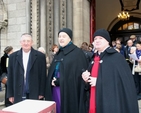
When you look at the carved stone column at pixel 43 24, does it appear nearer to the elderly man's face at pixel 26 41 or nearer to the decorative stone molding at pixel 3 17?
the decorative stone molding at pixel 3 17

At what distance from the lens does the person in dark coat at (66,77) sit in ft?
11.3

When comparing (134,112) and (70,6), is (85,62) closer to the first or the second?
(134,112)

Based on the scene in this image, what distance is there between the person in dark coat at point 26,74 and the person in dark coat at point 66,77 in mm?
159

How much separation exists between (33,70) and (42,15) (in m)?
4.61

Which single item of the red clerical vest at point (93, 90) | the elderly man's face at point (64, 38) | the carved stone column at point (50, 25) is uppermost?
the carved stone column at point (50, 25)

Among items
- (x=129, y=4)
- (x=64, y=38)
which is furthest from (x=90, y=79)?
(x=129, y=4)

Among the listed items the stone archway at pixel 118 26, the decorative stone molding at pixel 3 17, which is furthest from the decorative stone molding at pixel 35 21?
the stone archway at pixel 118 26

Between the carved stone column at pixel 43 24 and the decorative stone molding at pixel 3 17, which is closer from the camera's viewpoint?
the carved stone column at pixel 43 24

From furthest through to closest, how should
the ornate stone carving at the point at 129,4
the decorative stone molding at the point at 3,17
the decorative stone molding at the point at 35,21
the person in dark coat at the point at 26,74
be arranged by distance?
the ornate stone carving at the point at 129,4, the decorative stone molding at the point at 3,17, the decorative stone molding at the point at 35,21, the person in dark coat at the point at 26,74

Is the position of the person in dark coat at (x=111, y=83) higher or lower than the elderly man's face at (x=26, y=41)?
lower

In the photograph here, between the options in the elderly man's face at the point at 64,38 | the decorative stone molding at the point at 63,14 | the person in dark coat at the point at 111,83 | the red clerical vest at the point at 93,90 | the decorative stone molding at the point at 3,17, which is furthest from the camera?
the decorative stone molding at the point at 3,17

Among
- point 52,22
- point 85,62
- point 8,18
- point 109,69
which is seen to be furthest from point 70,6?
point 109,69

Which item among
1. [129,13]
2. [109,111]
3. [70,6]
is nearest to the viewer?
[109,111]

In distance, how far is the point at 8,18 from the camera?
863cm
